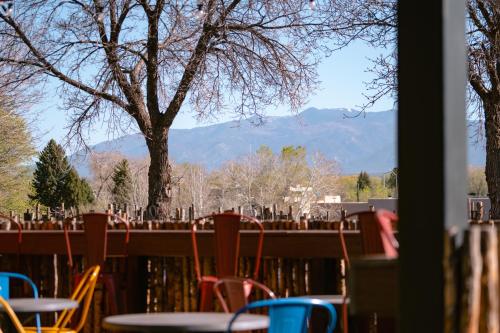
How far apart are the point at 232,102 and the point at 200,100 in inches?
25.7

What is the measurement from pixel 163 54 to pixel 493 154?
694 cm

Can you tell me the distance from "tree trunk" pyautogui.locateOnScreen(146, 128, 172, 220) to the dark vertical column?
55.1ft

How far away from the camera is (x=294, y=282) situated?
269 inches

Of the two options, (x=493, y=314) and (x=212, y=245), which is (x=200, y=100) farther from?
(x=493, y=314)

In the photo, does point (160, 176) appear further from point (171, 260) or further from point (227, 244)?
point (227, 244)

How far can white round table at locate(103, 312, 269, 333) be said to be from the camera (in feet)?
12.5

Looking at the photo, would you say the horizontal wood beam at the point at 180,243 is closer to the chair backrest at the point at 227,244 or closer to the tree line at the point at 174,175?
the chair backrest at the point at 227,244

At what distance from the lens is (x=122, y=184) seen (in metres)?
53.3

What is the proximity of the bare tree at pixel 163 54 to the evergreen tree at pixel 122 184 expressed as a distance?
101 feet

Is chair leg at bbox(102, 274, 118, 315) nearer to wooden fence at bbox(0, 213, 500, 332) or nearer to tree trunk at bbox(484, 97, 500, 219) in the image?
wooden fence at bbox(0, 213, 500, 332)

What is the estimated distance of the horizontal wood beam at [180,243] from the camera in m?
6.46

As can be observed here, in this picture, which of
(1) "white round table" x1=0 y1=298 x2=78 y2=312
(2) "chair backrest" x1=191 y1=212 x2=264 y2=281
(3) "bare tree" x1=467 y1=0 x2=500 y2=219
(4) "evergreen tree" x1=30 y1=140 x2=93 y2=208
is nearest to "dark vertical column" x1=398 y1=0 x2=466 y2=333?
(1) "white round table" x1=0 y1=298 x2=78 y2=312

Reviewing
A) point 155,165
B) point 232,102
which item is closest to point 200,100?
point 232,102

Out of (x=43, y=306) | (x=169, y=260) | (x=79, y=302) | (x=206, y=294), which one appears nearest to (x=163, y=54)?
(x=169, y=260)
